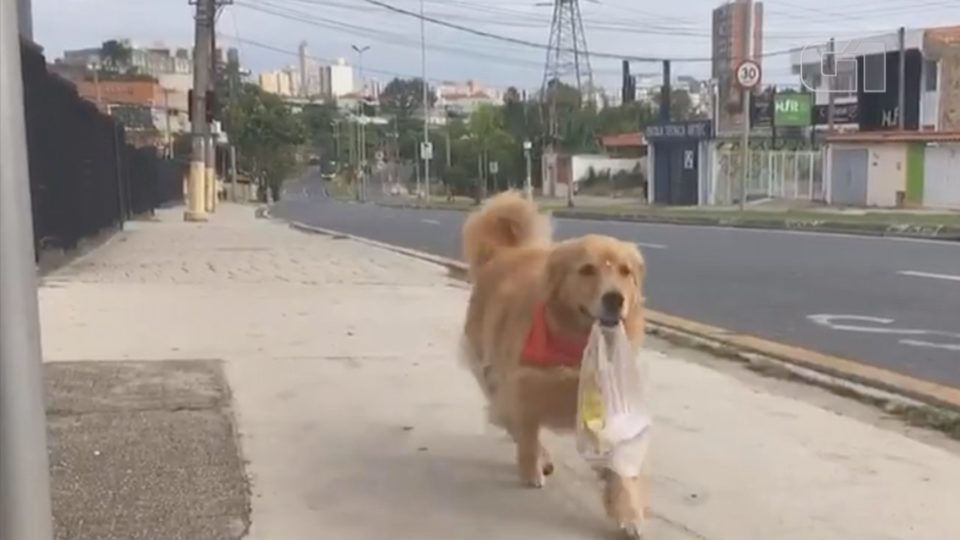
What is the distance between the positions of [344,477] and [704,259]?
1312 centimetres

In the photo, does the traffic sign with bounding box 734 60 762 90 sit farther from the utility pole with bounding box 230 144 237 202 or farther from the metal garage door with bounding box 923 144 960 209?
the utility pole with bounding box 230 144 237 202

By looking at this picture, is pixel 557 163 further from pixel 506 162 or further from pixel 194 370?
pixel 194 370

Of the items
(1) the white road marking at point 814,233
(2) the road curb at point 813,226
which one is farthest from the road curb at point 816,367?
(1) the white road marking at point 814,233

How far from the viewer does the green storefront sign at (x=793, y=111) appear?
176 feet

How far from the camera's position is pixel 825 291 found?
12.8m

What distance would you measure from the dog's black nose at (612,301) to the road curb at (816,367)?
2861 millimetres

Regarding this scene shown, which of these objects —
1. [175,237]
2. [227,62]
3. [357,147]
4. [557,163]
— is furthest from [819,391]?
[357,147]

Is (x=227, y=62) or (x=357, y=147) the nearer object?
(x=227, y=62)

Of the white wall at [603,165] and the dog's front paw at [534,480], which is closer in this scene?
the dog's front paw at [534,480]

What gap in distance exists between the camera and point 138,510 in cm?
437

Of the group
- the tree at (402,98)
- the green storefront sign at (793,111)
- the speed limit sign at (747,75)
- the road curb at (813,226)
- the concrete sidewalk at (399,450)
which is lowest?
the road curb at (813,226)

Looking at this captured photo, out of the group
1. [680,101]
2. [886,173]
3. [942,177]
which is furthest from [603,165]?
[942,177]

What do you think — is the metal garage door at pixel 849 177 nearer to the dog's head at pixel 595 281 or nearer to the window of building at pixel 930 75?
the window of building at pixel 930 75

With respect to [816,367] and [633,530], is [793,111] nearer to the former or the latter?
[816,367]
